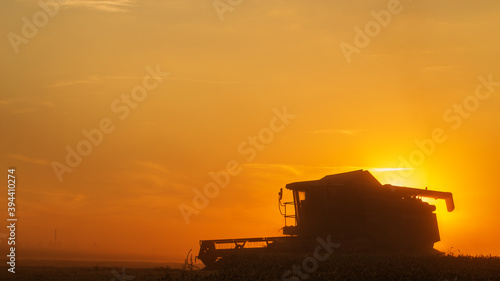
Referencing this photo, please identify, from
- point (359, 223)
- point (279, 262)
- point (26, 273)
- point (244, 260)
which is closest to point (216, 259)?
point (244, 260)

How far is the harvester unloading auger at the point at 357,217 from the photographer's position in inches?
1527

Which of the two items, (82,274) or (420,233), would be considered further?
(420,233)

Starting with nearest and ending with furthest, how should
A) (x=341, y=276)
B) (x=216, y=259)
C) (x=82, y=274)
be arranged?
(x=341, y=276) < (x=82, y=274) < (x=216, y=259)

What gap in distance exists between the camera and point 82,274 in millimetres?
25047

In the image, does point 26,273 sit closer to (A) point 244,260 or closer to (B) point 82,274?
(B) point 82,274

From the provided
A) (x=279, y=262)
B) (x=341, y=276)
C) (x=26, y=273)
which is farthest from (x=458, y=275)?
(x=26, y=273)

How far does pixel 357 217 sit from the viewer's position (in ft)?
132

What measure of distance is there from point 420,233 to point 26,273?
28396 millimetres

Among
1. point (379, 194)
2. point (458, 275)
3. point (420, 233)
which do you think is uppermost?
point (379, 194)

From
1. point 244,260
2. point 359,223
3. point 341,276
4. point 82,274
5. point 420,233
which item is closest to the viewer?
point 341,276

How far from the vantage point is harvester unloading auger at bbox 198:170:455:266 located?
1527 inches

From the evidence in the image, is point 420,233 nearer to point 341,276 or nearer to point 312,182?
point 312,182

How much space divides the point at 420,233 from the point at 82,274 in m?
26.4

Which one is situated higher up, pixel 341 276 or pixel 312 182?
pixel 312 182
